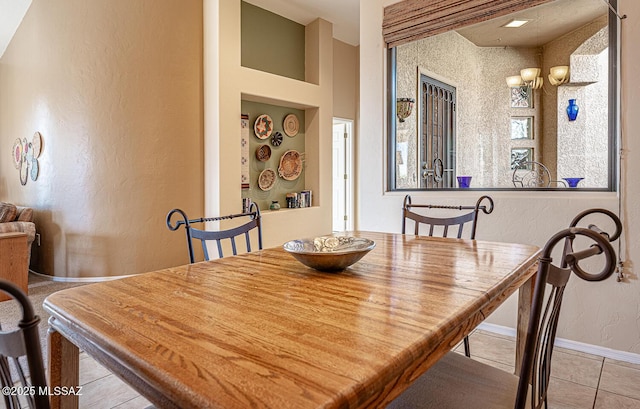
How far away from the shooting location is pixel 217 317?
866mm

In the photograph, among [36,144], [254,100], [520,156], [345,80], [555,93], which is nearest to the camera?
[555,93]

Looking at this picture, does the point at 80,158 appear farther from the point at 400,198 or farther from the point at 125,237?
the point at 400,198

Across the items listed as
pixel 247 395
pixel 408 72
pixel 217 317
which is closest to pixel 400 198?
pixel 408 72

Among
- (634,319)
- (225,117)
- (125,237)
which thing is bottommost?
(634,319)

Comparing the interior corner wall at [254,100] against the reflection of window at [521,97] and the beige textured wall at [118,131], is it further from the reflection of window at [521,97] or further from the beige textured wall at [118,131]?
the reflection of window at [521,97]

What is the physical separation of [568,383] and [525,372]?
1.56 m

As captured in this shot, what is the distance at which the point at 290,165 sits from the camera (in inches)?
207

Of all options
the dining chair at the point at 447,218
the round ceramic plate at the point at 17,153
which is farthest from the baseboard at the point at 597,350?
the round ceramic plate at the point at 17,153

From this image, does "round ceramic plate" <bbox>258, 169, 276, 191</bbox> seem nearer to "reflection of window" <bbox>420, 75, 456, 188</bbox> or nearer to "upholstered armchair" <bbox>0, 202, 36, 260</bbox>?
"reflection of window" <bbox>420, 75, 456, 188</bbox>

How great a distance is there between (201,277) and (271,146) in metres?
3.95

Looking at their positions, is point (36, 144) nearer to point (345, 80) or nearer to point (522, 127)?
point (345, 80)

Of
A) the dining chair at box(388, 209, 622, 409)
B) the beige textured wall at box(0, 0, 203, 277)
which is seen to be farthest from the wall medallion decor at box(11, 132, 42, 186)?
the dining chair at box(388, 209, 622, 409)

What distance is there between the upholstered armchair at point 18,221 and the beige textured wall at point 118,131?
0.69 feet

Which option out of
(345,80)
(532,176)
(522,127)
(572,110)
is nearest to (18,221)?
(345,80)
